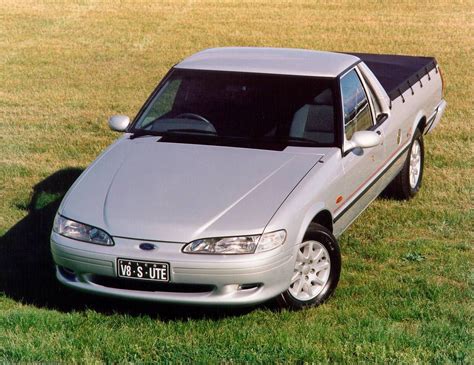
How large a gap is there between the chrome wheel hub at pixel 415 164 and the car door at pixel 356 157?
135 cm

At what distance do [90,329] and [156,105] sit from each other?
2.33m

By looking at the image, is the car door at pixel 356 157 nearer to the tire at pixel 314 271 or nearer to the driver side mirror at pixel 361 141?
the driver side mirror at pixel 361 141

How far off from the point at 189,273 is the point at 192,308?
725 millimetres

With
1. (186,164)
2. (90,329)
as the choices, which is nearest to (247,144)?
(186,164)

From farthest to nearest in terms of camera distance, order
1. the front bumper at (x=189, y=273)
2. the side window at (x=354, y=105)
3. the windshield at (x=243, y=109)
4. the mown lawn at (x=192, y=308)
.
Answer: the side window at (x=354, y=105)
the windshield at (x=243, y=109)
the front bumper at (x=189, y=273)
the mown lawn at (x=192, y=308)

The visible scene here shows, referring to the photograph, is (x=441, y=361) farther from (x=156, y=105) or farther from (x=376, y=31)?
(x=376, y=31)

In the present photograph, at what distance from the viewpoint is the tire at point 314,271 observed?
6.40 m

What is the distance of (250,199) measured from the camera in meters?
6.28

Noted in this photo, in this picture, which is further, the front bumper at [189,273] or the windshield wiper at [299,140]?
the windshield wiper at [299,140]

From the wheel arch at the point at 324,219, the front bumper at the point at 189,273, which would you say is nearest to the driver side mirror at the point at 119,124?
the front bumper at the point at 189,273

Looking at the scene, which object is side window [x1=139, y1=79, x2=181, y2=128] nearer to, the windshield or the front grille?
the windshield

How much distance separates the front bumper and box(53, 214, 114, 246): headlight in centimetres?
4

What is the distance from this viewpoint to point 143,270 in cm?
590

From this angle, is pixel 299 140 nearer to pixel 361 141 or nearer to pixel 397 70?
pixel 361 141
